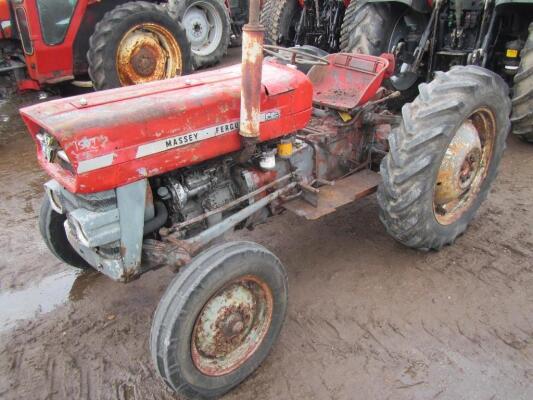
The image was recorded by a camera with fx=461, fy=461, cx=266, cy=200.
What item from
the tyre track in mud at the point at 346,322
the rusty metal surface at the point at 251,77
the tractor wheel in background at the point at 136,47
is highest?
the rusty metal surface at the point at 251,77

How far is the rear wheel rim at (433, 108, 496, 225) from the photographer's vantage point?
120 inches

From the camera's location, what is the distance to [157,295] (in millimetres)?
3031

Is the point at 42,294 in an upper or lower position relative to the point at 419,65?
lower

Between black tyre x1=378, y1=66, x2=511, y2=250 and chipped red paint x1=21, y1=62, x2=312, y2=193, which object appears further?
black tyre x1=378, y1=66, x2=511, y2=250

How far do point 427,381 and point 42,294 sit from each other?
2.46m

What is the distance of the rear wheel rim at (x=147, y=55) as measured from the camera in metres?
5.77

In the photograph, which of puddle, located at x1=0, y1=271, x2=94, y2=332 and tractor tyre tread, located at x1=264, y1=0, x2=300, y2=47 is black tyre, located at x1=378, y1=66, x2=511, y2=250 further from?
tractor tyre tread, located at x1=264, y1=0, x2=300, y2=47

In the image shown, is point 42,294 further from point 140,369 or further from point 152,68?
point 152,68

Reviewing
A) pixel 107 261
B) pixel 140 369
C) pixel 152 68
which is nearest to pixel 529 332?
pixel 140 369

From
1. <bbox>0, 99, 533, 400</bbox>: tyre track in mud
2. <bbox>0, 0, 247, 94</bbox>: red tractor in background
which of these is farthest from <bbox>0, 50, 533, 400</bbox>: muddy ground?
<bbox>0, 0, 247, 94</bbox>: red tractor in background

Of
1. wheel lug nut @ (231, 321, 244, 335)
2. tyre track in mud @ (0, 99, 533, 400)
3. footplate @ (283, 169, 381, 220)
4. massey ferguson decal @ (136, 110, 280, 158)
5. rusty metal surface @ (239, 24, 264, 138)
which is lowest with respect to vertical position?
tyre track in mud @ (0, 99, 533, 400)

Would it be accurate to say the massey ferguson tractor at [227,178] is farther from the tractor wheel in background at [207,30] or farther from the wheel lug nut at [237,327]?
the tractor wheel in background at [207,30]

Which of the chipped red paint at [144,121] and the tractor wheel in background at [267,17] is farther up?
the chipped red paint at [144,121]

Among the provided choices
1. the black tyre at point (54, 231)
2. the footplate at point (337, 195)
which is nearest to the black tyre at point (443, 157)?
the footplate at point (337, 195)
